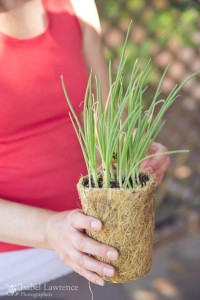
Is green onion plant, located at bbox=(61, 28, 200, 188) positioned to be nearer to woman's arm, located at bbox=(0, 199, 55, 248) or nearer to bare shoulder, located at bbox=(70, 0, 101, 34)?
woman's arm, located at bbox=(0, 199, 55, 248)

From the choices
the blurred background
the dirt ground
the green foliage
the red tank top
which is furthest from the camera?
the green foliage

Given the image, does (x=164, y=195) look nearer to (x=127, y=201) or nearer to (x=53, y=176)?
(x=53, y=176)

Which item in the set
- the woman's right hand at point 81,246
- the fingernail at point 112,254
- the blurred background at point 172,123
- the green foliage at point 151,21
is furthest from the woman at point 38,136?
the green foliage at point 151,21

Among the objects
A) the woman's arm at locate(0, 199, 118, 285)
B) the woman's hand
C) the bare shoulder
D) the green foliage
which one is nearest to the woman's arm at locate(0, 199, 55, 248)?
the woman's arm at locate(0, 199, 118, 285)

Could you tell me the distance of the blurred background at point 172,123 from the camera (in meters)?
3.71

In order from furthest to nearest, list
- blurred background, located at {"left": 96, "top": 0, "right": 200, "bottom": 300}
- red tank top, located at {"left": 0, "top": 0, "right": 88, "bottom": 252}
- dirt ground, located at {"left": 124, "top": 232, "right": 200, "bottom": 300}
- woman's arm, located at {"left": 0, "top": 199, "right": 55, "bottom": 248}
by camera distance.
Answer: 1. blurred background, located at {"left": 96, "top": 0, "right": 200, "bottom": 300}
2. dirt ground, located at {"left": 124, "top": 232, "right": 200, "bottom": 300}
3. red tank top, located at {"left": 0, "top": 0, "right": 88, "bottom": 252}
4. woman's arm, located at {"left": 0, "top": 199, "right": 55, "bottom": 248}

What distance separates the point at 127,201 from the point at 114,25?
286 centimetres

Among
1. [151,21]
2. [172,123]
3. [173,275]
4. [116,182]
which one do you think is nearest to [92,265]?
[116,182]

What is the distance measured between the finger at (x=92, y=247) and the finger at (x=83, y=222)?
0.02 m

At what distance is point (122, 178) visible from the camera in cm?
138

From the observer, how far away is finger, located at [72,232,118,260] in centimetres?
135

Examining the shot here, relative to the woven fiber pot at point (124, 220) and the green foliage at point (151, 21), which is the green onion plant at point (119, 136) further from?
the green foliage at point (151, 21)

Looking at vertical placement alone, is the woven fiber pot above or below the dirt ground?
above

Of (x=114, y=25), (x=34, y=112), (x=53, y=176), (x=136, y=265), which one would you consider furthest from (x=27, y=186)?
(x=114, y=25)
